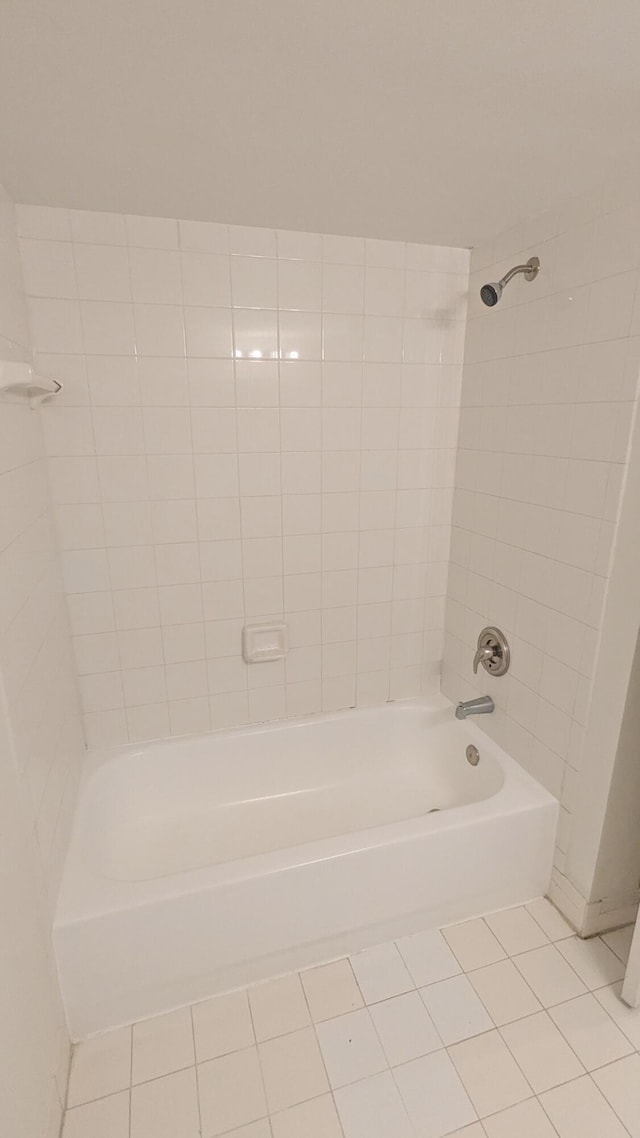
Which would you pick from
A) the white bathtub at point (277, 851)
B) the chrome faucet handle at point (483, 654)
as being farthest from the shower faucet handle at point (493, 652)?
the white bathtub at point (277, 851)

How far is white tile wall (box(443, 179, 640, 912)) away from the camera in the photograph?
1.26 metres

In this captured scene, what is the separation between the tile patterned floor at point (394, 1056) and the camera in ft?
3.61

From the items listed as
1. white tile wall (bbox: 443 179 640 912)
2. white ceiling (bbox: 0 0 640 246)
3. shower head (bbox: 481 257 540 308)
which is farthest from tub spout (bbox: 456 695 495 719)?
white ceiling (bbox: 0 0 640 246)

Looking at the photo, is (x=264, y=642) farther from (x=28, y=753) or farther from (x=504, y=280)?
(x=504, y=280)

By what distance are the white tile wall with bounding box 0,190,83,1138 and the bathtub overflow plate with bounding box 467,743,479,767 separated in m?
1.33

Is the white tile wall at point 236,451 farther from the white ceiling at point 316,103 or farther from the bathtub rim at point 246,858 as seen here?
the bathtub rim at point 246,858

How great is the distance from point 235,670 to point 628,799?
129 centimetres

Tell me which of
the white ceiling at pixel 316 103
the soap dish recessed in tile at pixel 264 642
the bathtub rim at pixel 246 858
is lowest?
the bathtub rim at pixel 246 858

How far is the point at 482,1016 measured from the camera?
1.30 metres

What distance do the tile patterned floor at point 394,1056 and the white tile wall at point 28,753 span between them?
19 centimetres

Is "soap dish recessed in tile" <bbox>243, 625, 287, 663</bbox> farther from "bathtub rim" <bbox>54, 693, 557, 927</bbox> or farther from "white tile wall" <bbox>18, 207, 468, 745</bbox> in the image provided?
"bathtub rim" <bbox>54, 693, 557, 927</bbox>

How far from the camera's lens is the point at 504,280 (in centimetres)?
144

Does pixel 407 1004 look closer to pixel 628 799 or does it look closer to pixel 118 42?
pixel 628 799

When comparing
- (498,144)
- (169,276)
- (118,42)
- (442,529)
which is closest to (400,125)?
(498,144)
